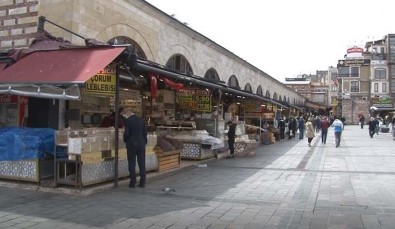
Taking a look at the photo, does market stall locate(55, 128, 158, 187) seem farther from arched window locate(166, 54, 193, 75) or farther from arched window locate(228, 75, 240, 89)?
arched window locate(228, 75, 240, 89)

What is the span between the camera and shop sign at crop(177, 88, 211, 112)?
15906 millimetres

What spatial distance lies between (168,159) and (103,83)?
3.39 meters

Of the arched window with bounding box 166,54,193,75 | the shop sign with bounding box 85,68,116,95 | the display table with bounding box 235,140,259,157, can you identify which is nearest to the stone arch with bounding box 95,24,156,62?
the arched window with bounding box 166,54,193,75

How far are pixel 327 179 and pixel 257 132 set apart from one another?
13709mm

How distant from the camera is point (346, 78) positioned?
294 ft

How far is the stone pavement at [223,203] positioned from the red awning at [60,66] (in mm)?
2217

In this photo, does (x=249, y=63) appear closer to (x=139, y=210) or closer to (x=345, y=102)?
(x=139, y=210)

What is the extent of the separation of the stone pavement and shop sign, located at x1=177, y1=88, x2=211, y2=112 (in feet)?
14.0

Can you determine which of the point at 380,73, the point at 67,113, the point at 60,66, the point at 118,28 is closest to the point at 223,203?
the point at 60,66

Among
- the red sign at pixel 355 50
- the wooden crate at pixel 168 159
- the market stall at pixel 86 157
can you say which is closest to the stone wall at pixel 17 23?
the market stall at pixel 86 157

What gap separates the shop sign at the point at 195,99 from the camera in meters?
15.9

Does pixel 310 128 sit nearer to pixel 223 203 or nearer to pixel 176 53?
pixel 176 53

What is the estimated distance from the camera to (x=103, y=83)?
30.9ft

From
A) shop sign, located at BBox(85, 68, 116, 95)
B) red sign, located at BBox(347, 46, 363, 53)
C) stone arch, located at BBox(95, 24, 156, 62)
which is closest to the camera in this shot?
shop sign, located at BBox(85, 68, 116, 95)
